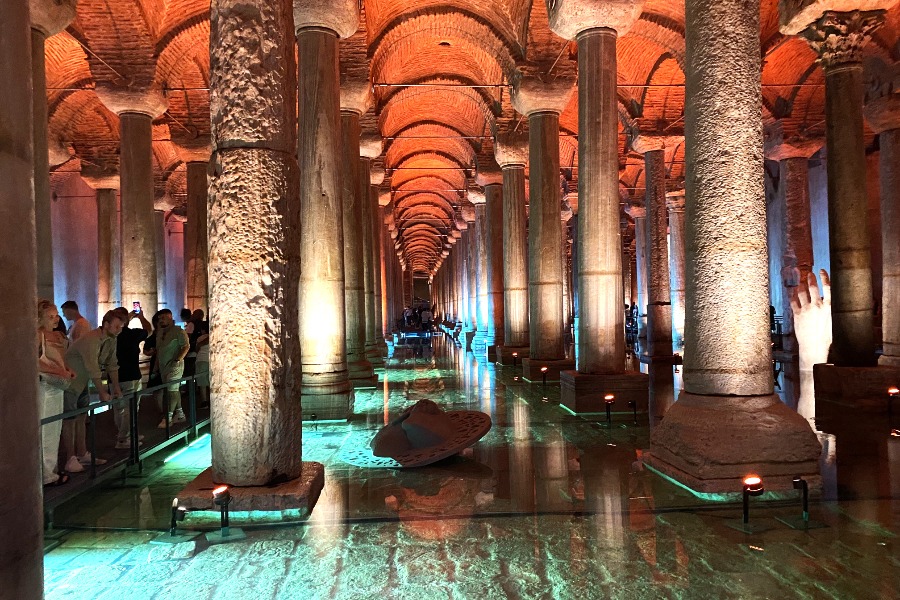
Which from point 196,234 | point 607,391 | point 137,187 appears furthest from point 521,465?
point 196,234

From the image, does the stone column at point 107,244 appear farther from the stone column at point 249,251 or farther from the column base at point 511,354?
the stone column at point 249,251

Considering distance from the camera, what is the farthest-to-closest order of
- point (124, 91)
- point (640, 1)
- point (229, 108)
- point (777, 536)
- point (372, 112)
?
point (372, 112) < point (124, 91) < point (640, 1) < point (229, 108) < point (777, 536)

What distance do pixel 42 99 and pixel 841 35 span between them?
38.8 feet

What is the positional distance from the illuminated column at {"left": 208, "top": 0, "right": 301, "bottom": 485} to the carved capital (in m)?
8.27

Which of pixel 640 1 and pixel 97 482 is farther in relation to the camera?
pixel 640 1

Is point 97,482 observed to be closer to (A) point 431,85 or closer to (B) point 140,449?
(B) point 140,449

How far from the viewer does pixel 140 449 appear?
6.02 m

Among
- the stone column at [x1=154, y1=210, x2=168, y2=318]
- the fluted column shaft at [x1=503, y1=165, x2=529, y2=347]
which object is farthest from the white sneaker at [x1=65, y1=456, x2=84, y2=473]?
the stone column at [x1=154, y1=210, x2=168, y2=318]

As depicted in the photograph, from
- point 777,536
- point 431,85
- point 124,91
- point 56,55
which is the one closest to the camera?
point 777,536

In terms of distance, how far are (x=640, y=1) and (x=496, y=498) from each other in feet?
23.6

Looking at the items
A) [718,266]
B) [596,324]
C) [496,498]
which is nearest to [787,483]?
[718,266]

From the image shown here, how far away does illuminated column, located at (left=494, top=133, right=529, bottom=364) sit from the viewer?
1476 centimetres

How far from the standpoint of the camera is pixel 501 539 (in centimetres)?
403

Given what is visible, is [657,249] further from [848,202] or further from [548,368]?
[848,202]
